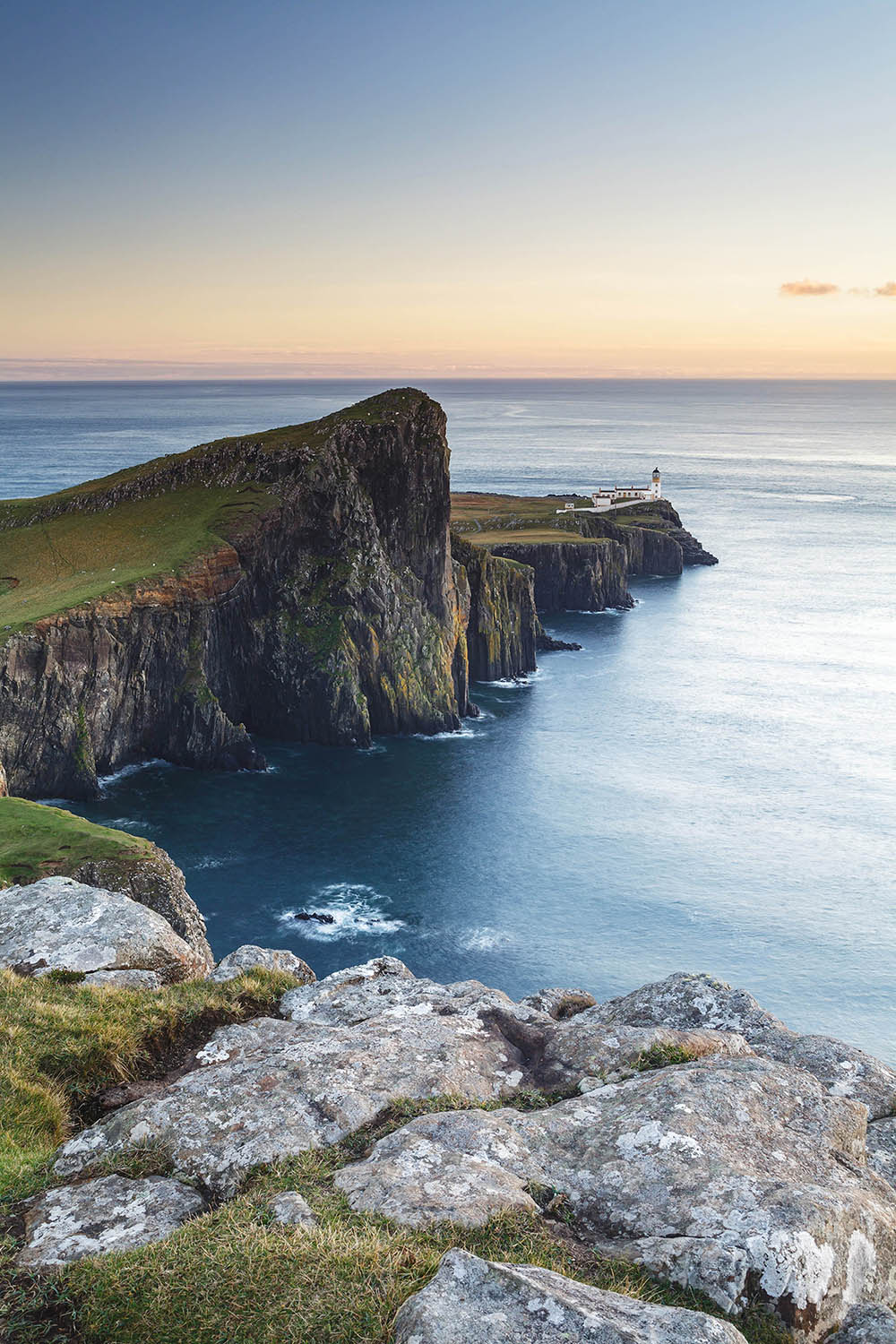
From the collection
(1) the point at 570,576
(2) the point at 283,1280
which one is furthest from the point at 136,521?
(2) the point at 283,1280

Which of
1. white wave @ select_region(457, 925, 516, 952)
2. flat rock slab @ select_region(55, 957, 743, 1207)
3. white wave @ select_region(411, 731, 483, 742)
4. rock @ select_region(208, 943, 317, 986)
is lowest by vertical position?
white wave @ select_region(457, 925, 516, 952)

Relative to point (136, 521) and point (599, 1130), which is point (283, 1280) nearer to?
point (599, 1130)

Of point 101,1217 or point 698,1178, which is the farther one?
point 698,1178

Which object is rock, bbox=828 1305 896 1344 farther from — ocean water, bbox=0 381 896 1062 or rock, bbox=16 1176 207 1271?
ocean water, bbox=0 381 896 1062

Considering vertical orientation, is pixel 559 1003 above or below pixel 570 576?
above

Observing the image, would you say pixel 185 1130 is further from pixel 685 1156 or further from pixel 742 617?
pixel 742 617

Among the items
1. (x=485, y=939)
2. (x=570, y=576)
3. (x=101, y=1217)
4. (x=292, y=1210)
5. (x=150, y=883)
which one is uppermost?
(x=292, y=1210)

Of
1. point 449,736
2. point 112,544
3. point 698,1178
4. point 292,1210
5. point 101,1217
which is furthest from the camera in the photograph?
point 449,736

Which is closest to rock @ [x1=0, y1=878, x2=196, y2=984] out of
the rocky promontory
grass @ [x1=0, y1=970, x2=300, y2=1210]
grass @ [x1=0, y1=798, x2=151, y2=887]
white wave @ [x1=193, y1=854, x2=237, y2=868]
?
grass @ [x1=0, y1=970, x2=300, y2=1210]
